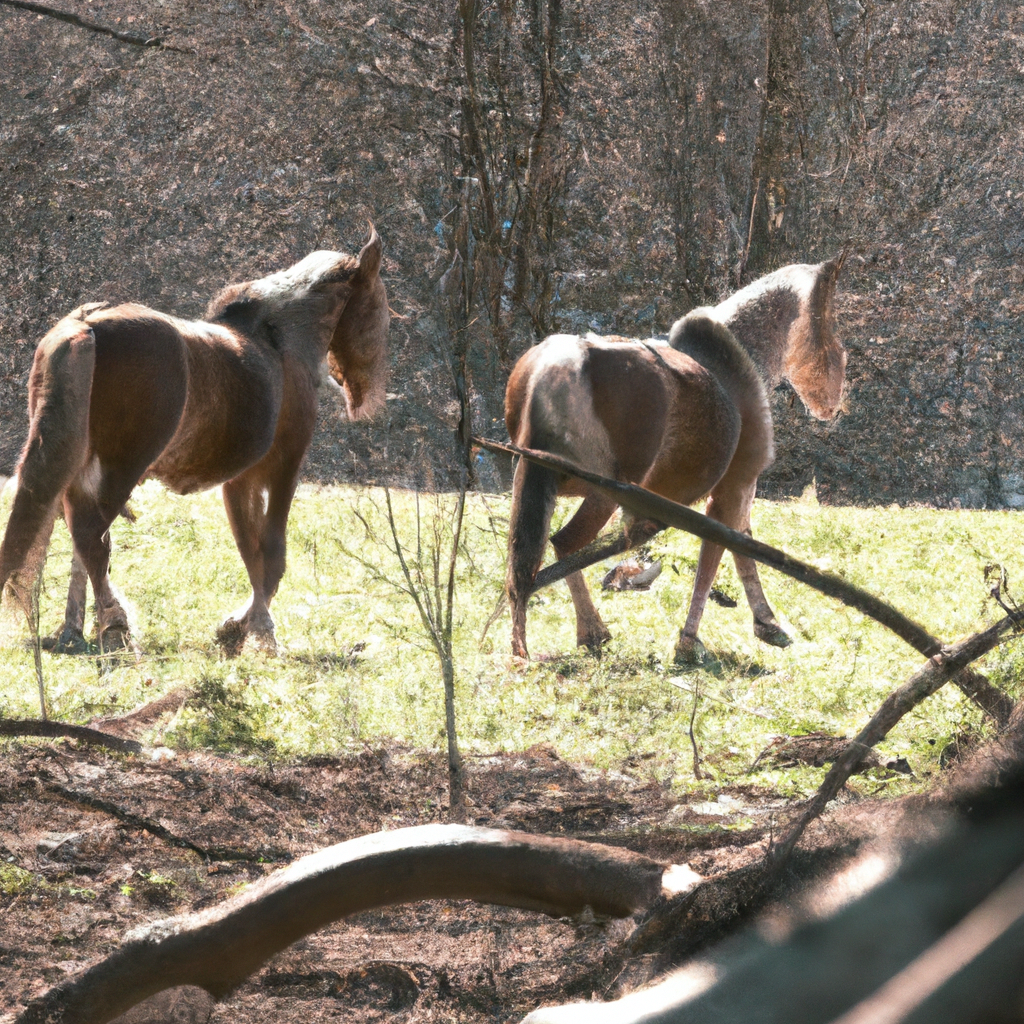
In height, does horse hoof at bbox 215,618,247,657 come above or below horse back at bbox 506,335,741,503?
below

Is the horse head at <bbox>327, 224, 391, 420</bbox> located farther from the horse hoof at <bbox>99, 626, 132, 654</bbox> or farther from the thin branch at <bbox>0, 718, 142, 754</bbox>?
the thin branch at <bbox>0, 718, 142, 754</bbox>

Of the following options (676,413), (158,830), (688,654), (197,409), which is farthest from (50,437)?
(688,654)

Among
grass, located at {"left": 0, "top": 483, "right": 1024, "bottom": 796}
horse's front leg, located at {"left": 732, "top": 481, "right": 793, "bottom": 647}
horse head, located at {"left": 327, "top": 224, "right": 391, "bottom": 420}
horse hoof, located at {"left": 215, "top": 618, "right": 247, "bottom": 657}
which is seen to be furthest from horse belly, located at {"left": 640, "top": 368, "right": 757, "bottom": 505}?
horse hoof, located at {"left": 215, "top": 618, "right": 247, "bottom": 657}

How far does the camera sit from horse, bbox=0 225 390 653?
11.5 feet

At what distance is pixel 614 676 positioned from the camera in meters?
3.99

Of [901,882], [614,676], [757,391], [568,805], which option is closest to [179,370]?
[614,676]

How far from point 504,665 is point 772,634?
175cm

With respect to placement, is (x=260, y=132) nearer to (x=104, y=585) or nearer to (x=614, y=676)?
(x=104, y=585)

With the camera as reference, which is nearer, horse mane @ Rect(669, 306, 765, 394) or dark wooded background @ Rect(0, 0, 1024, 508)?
horse mane @ Rect(669, 306, 765, 394)

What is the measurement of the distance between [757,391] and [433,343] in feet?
6.49

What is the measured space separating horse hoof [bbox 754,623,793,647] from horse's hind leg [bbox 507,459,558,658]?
1.54m

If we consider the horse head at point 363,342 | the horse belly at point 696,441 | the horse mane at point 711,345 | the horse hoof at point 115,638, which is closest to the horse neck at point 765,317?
the horse mane at point 711,345

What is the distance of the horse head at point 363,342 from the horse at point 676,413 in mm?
986

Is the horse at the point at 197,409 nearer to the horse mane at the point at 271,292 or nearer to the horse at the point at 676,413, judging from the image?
the horse mane at the point at 271,292
